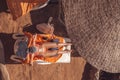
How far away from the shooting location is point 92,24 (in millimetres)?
4168

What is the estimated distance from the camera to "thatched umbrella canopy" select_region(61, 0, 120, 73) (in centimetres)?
411

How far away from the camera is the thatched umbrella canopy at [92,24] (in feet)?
13.5

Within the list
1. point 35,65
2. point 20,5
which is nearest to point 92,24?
point 20,5

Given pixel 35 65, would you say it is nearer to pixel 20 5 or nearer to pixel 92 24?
pixel 20 5

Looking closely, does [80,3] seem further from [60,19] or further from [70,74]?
[70,74]

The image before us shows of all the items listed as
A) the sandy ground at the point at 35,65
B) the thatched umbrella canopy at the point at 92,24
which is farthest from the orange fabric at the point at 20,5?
the thatched umbrella canopy at the point at 92,24

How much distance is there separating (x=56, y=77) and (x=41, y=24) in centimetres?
128

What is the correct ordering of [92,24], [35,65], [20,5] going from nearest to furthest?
[92,24], [20,5], [35,65]

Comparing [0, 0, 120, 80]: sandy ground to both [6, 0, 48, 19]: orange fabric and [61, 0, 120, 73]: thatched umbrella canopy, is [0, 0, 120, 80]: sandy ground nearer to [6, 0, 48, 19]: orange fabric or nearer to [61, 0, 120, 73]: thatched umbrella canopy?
[6, 0, 48, 19]: orange fabric

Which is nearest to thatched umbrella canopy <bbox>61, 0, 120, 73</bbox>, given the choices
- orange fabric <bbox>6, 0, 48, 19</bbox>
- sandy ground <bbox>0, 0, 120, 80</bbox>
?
orange fabric <bbox>6, 0, 48, 19</bbox>

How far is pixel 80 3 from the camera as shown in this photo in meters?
4.11

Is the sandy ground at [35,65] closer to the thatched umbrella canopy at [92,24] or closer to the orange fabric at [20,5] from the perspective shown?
the orange fabric at [20,5]

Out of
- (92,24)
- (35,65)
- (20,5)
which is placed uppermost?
(20,5)

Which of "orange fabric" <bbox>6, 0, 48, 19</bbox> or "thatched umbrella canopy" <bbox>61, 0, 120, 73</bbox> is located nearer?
"thatched umbrella canopy" <bbox>61, 0, 120, 73</bbox>
